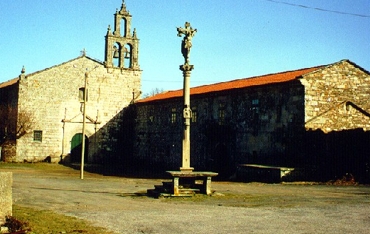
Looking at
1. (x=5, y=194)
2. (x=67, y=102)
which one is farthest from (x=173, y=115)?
(x=5, y=194)

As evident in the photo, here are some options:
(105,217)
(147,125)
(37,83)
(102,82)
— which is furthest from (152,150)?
(105,217)

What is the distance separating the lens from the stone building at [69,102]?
30.9 m

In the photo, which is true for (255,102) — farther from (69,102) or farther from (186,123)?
(69,102)

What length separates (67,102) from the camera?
3272 centimetres

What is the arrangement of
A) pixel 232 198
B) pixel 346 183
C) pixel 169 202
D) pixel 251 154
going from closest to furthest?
pixel 169 202 → pixel 232 198 → pixel 346 183 → pixel 251 154

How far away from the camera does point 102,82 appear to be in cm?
3406

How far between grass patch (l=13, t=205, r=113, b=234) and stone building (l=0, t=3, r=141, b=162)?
23.1 m

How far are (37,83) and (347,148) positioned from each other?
75.2 ft

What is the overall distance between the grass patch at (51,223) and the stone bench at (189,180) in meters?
4.34

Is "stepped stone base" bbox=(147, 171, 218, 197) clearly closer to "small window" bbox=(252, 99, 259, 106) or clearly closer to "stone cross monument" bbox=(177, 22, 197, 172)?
"stone cross monument" bbox=(177, 22, 197, 172)

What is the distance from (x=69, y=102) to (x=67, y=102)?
0.18 metres

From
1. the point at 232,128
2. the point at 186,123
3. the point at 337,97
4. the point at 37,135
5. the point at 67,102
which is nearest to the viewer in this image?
the point at 186,123

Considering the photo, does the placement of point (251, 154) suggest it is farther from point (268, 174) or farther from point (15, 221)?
point (15, 221)

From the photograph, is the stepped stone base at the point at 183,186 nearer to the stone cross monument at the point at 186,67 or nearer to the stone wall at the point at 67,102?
the stone cross monument at the point at 186,67
